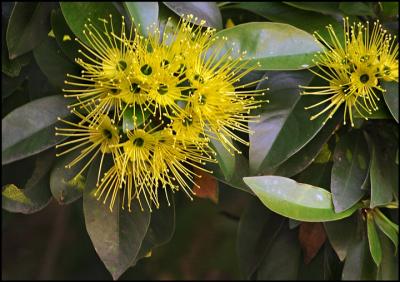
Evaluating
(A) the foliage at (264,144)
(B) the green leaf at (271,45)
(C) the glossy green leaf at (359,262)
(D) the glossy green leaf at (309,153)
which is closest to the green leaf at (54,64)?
(A) the foliage at (264,144)

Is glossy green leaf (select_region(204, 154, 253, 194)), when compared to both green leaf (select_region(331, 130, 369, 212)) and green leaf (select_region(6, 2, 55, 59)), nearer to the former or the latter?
green leaf (select_region(331, 130, 369, 212))

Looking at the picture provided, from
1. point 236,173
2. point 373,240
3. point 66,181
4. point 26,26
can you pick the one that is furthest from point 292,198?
point 26,26

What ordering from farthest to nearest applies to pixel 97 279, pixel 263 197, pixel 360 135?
pixel 97 279 < pixel 360 135 < pixel 263 197

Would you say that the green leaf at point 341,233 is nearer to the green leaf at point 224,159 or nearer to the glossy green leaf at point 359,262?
the glossy green leaf at point 359,262

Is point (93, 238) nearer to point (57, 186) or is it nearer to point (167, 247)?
point (57, 186)

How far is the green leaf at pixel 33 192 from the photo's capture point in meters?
1.12

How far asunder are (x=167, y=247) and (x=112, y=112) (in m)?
1.03

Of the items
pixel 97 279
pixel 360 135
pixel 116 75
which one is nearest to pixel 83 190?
pixel 116 75

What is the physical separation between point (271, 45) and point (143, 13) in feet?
0.66

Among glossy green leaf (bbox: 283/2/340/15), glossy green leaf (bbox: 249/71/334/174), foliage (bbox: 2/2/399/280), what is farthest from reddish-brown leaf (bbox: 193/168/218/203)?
glossy green leaf (bbox: 283/2/340/15)

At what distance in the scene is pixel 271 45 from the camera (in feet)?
3.51

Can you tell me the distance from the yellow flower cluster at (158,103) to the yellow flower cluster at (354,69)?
0.37ft

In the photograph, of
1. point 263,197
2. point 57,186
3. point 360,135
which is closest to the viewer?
point 263,197

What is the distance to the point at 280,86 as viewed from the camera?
3.75ft
